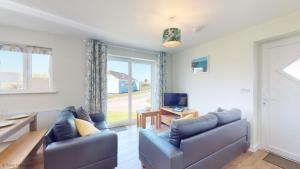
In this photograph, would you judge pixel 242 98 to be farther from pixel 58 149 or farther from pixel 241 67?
pixel 58 149

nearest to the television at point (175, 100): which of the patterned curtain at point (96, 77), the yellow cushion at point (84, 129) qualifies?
the patterned curtain at point (96, 77)

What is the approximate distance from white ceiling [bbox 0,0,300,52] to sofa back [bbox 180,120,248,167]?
1752 mm

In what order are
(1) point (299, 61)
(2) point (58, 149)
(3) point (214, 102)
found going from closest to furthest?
(2) point (58, 149) < (1) point (299, 61) < (3) point (214, 102)

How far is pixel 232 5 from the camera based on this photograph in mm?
2068

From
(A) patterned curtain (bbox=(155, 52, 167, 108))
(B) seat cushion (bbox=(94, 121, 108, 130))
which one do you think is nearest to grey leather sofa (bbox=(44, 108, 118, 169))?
(B) seat cushion (bbox=(94, 121, 108, 130))

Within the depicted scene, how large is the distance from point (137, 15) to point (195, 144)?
6.94ft

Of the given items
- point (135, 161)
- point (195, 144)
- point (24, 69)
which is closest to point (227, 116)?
point (195, 144)

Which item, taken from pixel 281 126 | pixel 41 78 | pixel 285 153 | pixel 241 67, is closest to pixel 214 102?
pixel 241 67

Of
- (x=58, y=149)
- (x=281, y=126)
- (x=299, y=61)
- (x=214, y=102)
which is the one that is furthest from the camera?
(x=214, y=102)

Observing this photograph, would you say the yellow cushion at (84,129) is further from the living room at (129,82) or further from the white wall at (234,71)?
the white wall at (234,71)

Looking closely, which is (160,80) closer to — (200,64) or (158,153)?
(200,64)

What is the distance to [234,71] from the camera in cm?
310

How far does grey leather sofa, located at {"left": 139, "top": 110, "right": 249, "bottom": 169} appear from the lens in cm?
161

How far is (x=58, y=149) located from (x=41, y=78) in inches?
89.6
